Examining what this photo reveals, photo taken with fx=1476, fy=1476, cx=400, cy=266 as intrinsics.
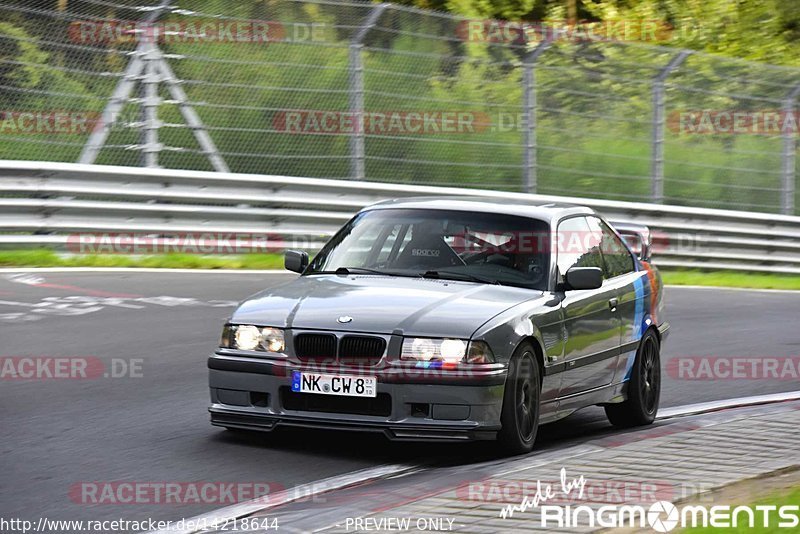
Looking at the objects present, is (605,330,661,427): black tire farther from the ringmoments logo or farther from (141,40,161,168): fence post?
(141,40,161,168): fence post

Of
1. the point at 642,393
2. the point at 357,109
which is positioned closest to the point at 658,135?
the point at 357,109

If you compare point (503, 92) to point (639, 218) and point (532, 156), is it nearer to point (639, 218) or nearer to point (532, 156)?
point (532, 156)

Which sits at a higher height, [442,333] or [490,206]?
[490,206]

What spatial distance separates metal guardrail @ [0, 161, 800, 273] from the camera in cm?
1655

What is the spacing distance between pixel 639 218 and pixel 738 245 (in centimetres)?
211

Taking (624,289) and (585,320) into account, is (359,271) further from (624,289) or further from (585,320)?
(624,289)

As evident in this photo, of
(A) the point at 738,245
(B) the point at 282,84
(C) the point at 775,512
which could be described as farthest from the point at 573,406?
(A) the point at 738,245

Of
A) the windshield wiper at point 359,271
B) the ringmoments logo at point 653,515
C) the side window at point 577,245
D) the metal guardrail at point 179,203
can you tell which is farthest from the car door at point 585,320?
the metal guardrail at point 179,203

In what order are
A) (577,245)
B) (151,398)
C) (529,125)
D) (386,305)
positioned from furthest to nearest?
1. (529,125)
2. (151,398)
3. (577,245)
4. (386,305)

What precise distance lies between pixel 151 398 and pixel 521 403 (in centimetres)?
274

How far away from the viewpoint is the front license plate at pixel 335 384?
24.7ft

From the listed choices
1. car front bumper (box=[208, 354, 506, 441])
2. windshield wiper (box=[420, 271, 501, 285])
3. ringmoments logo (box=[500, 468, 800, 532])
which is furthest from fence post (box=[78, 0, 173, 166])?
ringmoments logo (box=[500, 468, 800, 532])

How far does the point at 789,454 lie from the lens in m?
7.50

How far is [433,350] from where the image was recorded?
7539 millimetres
